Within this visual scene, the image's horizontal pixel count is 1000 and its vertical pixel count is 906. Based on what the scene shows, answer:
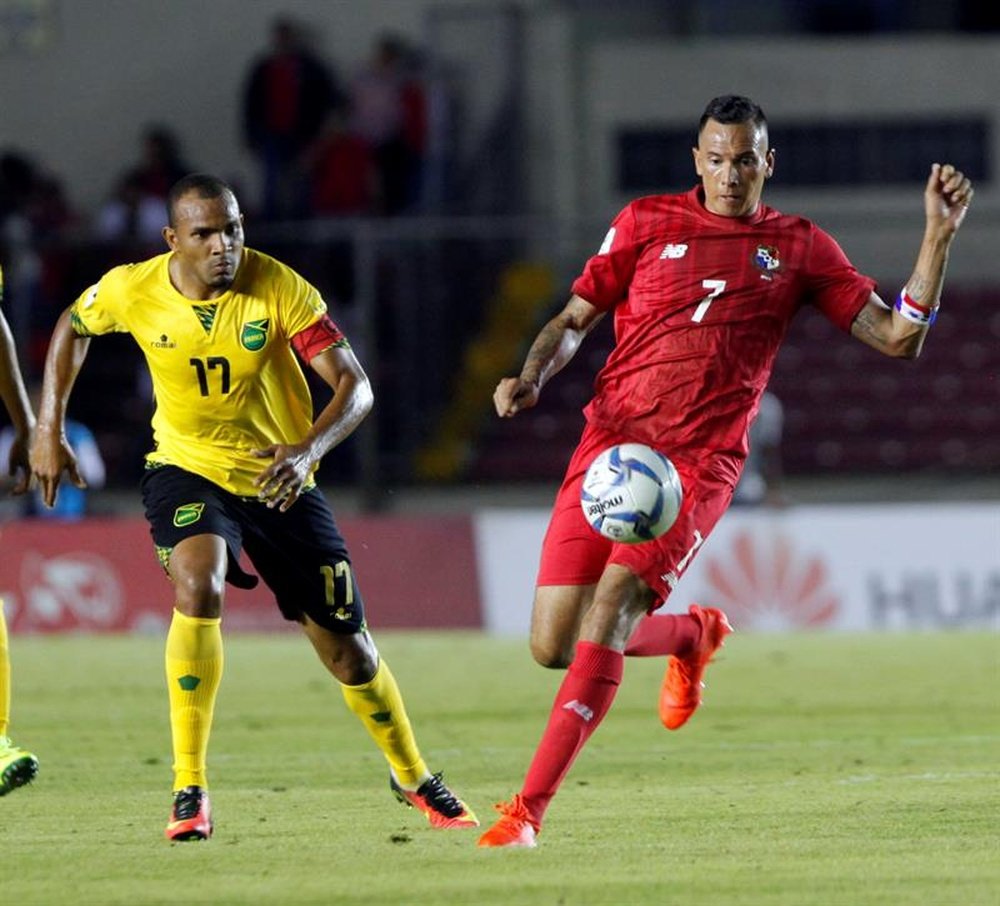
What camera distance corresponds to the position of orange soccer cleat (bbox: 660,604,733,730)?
8.32m

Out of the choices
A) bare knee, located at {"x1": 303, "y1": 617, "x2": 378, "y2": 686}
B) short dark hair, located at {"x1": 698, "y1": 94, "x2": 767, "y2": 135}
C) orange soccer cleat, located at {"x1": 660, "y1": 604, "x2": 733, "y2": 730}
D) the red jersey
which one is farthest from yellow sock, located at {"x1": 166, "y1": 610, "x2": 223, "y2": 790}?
short dark hair, located at {"x1": 698, "y1": 94, "x2": 767, "y2": 135}

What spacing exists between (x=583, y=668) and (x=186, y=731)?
51.3 inches

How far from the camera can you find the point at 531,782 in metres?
6.54

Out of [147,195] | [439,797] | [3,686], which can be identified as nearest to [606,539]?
[439,797]

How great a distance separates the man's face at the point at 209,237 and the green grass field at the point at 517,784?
1.82m

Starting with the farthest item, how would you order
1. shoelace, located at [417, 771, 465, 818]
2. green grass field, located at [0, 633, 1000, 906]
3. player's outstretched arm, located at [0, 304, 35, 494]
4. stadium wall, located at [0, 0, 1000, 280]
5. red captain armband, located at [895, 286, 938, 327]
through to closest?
stadium wall, located at [0, 0, 1000, 280], player's outstretched arm, located at [0, 304, 35, 494], shoelace, located at [417, 771, 465, 818], red captain armband, located at [895, 286, 938, 327], green grass field, located at [0, 633, 1000, 906]

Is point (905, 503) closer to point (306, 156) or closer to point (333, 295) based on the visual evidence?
point (333, 295)

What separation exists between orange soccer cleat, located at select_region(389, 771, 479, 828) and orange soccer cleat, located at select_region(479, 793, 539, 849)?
61cm

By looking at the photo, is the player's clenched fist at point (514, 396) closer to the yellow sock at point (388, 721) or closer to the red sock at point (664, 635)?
the yellow sock at point (388, 721)

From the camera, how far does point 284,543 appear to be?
7160mm

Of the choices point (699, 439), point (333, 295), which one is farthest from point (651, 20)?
point (699, 439)

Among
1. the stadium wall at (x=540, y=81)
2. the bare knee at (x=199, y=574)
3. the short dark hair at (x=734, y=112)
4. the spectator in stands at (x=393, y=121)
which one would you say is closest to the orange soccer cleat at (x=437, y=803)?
the bare knee at (x=199, y=574)

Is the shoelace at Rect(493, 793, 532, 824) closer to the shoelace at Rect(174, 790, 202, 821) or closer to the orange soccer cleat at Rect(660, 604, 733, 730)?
the shoelace at Rect(174, 790, 202, 821)

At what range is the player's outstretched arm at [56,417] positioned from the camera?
7.32m
